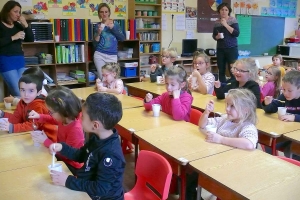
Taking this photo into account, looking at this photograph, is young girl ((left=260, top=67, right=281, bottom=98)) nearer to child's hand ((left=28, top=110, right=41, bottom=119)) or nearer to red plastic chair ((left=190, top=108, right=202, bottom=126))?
red plastic chair ((left=190, top=108, right=202, bottom=126))

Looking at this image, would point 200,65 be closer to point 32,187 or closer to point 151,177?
point 151,177

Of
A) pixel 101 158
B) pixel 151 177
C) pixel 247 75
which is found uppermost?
pixel 247 75

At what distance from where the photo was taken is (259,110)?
3020 mm

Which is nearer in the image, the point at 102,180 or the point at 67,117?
the point at 102,180

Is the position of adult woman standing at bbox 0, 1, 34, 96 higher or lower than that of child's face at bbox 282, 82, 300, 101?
higher

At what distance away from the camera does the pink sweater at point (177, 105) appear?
2.69 m

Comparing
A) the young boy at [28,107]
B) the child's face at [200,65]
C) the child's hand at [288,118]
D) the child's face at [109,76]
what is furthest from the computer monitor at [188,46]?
the young boy at [28,107]

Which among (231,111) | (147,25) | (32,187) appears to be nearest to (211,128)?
(231,111)

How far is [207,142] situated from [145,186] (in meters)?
0.51

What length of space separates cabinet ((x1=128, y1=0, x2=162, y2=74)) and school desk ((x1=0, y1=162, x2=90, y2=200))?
4.93 m

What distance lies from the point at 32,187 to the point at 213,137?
3.87ft

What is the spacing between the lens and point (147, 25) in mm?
6504

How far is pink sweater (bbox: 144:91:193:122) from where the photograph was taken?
2686 mm

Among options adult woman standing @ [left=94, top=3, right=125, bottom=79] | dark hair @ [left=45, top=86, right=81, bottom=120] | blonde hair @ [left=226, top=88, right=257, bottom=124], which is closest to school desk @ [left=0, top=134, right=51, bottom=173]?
dark hair @ [left=45, top=86, right=81, bottom=120]
